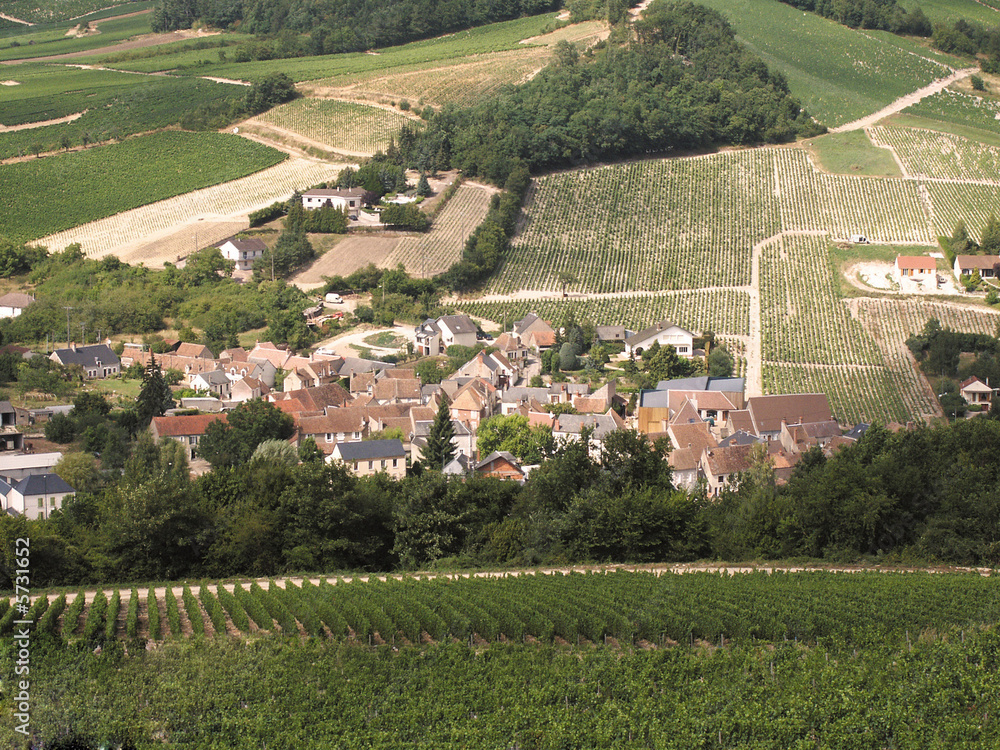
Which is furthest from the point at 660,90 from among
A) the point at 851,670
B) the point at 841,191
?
the point at 851,670

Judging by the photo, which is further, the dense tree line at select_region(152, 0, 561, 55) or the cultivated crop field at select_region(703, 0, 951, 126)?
the dense tree line at select_region(152, 0, 561, 55)

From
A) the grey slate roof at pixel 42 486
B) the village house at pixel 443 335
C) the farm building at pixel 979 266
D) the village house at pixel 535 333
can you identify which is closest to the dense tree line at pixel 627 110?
the village house at pixel 535 333

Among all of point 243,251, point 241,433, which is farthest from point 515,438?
point 243,251

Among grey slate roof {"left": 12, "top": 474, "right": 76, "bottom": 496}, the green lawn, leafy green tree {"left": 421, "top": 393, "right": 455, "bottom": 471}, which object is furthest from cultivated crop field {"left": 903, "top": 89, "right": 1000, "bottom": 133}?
grey slate roof {"left": 12, "top": 474, "right": 76, "bottom": 496}

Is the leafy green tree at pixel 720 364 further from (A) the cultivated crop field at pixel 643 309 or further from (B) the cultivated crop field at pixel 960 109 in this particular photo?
(B) the cultivated crop field at pixel 960 109

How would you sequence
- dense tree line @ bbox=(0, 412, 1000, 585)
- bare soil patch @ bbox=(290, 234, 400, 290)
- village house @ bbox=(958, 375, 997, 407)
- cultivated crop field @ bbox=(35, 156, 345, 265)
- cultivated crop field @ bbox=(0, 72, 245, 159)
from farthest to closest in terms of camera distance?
cultivated crop field @ bbox=(0, 72, 245, 159) < cultivated crop field @ bbox=(35, 156, 345, 265) < bare soil patch @ bbox=(290, 234, 400, 290) < village house @ bbox=(958, 375, 997, 407) < dense tree line @ bbox=(0, 412, 1000, 585)

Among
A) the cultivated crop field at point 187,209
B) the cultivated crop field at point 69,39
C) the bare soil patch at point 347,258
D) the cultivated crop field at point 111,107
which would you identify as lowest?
the bare soil patch at point 347,258

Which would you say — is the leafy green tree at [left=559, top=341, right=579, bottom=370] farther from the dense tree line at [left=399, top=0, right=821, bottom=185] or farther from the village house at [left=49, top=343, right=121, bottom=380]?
the dense tree line at [left=399, top=0, right=821, bottom=185]
